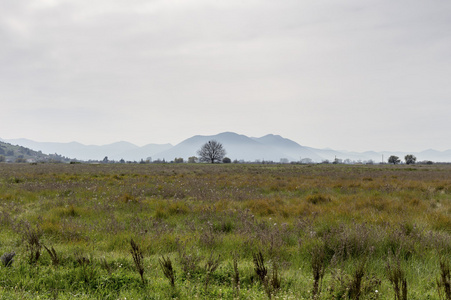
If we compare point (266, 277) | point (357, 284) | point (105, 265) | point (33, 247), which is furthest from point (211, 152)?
point (357, 284)

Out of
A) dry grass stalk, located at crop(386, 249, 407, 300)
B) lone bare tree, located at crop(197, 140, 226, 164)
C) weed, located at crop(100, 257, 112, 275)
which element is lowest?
weed, located at crop(100, 257, 112, 275)

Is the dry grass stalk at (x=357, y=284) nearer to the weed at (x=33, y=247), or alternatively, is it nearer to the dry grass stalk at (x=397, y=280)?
the dry grass stalk at (x=397, y=280)

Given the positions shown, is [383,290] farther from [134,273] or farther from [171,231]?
[171,231]

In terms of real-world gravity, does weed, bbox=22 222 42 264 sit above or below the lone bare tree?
below

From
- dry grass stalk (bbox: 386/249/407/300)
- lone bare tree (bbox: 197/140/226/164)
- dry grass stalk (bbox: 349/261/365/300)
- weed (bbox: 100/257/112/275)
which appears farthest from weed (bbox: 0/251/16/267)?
lone bare tree (bbox: 197/140/226/164)

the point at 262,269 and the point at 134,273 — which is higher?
the point at 262,269

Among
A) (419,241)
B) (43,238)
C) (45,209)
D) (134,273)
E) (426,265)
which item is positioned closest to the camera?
(134,273)

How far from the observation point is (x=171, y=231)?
621 centimetres

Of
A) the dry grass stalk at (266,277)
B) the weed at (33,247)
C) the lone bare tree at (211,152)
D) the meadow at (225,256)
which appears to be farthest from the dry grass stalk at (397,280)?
the lone bare tree at (211,152)

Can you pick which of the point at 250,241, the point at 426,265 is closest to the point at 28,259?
the point at 250,241

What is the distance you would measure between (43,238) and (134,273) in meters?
3.16

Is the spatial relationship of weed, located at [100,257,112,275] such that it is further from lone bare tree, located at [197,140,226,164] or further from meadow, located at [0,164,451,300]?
lone bare tree, located at [197,140,226,164]

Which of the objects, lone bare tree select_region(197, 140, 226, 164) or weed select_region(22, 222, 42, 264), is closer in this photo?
weed select_region(22, 222, 42, 264)

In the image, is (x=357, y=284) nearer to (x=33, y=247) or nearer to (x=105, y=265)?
(x=105, y=265)
